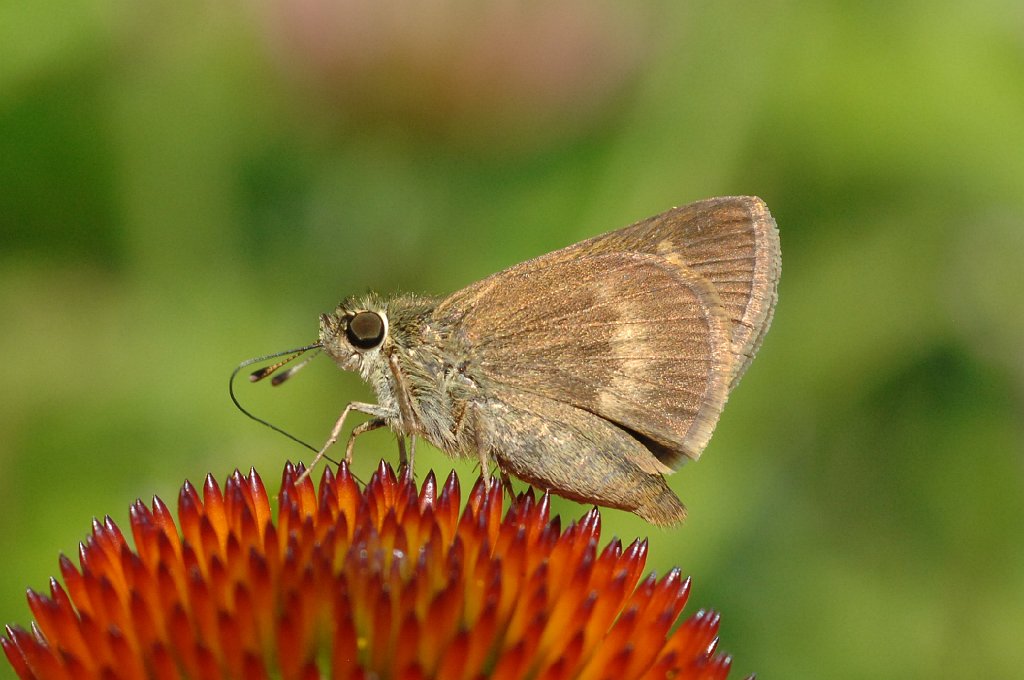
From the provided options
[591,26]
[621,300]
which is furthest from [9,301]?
[621,300]

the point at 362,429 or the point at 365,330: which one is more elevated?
the point at 365,330

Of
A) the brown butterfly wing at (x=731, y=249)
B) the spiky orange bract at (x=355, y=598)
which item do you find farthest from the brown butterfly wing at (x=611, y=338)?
the spiky orange bract at (x=355, y=598)

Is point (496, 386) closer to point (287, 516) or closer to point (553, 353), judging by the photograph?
point (553, 353)

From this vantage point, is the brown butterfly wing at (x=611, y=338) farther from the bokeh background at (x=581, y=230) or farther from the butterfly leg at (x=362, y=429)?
the bokeh background at (x=581, y=230)

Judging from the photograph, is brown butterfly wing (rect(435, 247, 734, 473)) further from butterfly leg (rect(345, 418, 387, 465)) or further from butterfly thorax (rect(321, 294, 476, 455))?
butterfly leg (rect(345, 418, 387, 465))

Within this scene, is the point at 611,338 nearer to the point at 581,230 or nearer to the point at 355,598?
the point at 355,598

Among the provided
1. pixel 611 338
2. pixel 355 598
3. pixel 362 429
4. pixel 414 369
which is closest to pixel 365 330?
pixel 414 369

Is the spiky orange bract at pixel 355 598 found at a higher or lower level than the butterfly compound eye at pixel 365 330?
lower

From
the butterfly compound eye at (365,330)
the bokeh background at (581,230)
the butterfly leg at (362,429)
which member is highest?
the bokeh background at (581,230)
